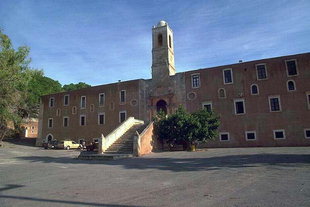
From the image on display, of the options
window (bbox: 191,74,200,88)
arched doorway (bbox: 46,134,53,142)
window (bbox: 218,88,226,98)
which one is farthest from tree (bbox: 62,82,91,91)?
window (bbox: 218,88,226,98)

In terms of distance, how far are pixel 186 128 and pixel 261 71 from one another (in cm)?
1193

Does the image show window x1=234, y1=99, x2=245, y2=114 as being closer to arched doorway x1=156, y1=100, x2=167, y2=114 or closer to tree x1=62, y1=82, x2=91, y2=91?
arched doorway x1=156, y1=100, x2=167, y2=114

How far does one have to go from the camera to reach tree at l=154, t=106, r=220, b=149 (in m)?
19.8

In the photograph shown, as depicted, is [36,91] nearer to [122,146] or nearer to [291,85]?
[122,146]

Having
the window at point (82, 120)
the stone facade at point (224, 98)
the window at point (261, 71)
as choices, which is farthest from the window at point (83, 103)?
the window at point (261, 71)

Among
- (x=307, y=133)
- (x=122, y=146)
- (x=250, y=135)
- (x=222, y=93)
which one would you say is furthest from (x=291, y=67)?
(x=122, y=146)

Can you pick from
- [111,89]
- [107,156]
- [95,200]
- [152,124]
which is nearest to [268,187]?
[95,200]

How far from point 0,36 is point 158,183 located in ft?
64.9

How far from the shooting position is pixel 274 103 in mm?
24594

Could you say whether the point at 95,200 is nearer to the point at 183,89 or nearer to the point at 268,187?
the point at 268,187

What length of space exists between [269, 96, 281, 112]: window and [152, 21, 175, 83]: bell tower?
12.2m

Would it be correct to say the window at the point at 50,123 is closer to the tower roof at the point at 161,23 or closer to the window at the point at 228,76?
the tower roof at the point at 161,23

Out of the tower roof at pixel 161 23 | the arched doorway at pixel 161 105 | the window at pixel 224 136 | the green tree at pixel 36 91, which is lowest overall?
the window at pixel 224 136

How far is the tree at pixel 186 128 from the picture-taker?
65.0 feet
